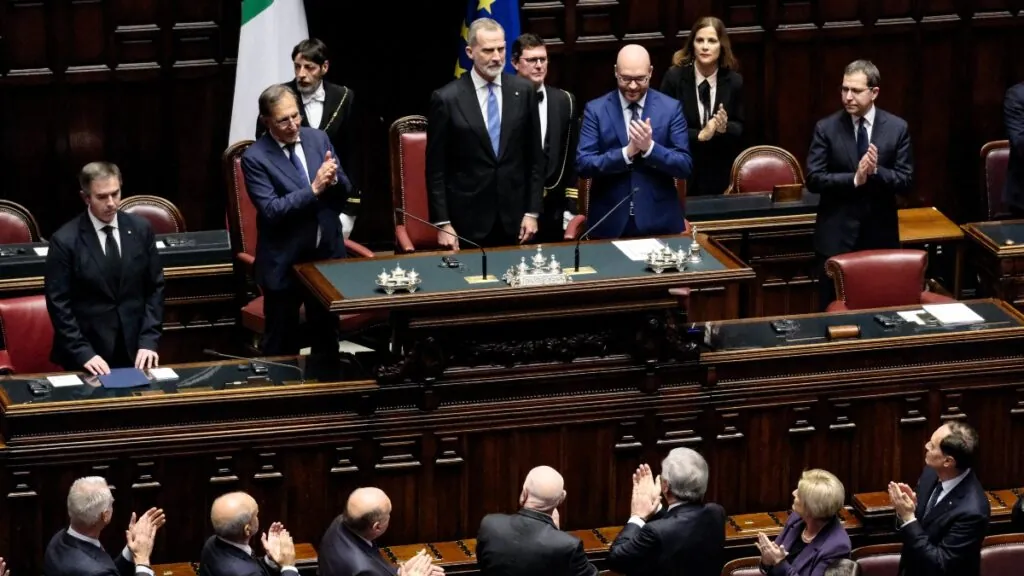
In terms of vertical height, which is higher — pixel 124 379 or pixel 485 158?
pixel 485 158

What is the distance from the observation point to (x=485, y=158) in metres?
9.06

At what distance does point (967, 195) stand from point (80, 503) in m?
6.69

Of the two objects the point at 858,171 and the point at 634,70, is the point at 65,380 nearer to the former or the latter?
the point at 634,70

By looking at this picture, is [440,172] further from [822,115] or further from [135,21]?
[822,115]

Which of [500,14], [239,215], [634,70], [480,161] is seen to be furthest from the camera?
[500,14]

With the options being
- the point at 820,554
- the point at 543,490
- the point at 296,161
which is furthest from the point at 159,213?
the point at 820,554

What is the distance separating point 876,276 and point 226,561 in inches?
139

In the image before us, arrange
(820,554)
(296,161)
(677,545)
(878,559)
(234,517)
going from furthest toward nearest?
(296,161), (878,559), (820,554), (677,545), (234,517)

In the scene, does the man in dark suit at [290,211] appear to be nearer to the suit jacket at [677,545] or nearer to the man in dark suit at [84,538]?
the man in dark suit at [84,538]

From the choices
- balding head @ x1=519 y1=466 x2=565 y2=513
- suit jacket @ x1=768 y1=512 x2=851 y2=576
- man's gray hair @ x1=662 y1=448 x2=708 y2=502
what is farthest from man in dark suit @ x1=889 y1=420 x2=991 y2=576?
balding head @ x1=519 y1=466 x2=565 y2=513

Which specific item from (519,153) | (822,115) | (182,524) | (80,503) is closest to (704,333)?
(519,153)

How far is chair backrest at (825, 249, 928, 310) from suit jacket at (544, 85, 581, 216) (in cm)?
136

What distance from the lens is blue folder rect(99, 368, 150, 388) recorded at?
7.68m

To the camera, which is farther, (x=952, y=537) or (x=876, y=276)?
(x=876, y=276)
